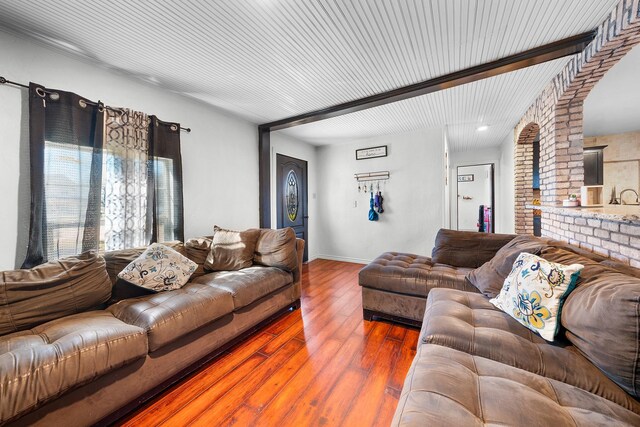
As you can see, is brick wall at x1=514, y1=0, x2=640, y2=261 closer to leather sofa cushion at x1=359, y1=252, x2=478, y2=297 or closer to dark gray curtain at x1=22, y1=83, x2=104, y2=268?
leather sofa cushion at x1=359, y1=252, x2=478, y2=297

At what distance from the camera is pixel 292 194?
465 centimetres

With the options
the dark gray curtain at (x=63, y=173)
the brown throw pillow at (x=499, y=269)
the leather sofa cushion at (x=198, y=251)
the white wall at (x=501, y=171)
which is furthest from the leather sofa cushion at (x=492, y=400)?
the white wall at (x=501, y=171)

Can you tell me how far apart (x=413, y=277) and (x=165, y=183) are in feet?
8.62

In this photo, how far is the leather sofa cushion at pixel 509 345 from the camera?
97 cm

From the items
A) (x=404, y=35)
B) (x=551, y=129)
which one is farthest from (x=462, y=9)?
(x=551, y=129)

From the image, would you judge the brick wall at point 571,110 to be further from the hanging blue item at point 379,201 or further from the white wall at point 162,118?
the white wall at point 162,118

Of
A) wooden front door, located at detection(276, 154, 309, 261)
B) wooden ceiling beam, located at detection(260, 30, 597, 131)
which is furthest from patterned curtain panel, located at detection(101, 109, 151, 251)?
wooden front door, located at detection(276, 154, 309, 261)

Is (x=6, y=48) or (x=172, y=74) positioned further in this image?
(x=172, y=74)

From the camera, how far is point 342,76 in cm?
241

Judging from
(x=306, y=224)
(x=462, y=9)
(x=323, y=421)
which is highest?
(x=462, y=9)

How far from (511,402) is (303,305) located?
221cm

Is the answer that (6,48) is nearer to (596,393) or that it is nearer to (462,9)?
(462,9)

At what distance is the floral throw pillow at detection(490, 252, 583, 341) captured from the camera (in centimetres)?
123

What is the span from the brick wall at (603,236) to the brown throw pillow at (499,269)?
0.33 meters
